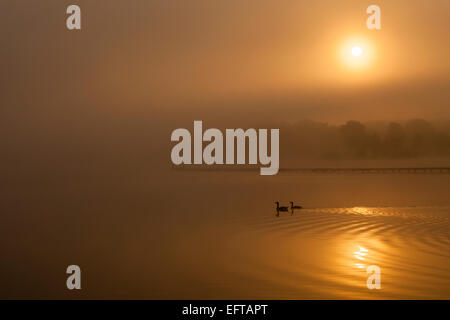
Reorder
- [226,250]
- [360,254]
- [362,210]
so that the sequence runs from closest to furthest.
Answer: [360,254] < [226,250] < [362,210]

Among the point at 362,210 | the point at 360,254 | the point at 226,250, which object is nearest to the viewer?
the point at 360,254

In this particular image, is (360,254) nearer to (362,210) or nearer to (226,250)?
(226,250)

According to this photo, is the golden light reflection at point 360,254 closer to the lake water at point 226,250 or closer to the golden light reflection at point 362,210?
the lake water at point 226,250

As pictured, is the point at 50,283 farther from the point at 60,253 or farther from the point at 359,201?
the point at 359,201

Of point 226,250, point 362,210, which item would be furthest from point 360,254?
point 362,210

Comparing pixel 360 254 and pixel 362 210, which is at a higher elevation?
pixel 362 210

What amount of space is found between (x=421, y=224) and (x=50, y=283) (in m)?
15.3

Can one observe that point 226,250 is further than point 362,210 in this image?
No

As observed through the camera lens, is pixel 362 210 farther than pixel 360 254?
Yes

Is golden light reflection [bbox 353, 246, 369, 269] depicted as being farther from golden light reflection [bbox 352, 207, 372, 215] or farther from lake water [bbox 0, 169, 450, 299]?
golden light reflection [bbox 352, 207, 372, 215]

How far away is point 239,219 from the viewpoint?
2400cm

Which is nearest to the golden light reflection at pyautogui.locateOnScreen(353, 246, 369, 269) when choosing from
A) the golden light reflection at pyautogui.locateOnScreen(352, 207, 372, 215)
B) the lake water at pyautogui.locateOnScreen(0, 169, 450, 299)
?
the lake water at pyautogui.locateOnScreen(0, 169, 450, 299)

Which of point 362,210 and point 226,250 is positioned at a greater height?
point 362,210

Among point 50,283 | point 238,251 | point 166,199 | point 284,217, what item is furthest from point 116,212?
point 50,283
